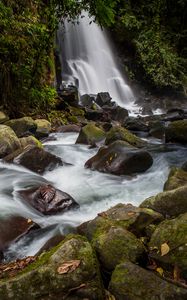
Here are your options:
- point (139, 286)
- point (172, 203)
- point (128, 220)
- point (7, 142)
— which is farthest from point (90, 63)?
point (139, 286)

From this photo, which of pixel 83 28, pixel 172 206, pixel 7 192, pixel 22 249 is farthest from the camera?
pixel 83 28

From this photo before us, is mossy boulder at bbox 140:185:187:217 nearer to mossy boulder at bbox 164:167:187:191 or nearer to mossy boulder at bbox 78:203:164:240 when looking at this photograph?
mossy boulder at bbox 78:203:164:240

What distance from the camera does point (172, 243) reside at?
10.5 ft

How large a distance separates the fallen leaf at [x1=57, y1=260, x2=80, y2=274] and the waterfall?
649 inches

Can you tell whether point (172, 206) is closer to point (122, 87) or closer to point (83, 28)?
point (122, 87)

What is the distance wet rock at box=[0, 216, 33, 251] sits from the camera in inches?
182

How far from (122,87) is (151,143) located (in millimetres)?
11443

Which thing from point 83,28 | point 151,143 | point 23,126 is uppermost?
point 83,28

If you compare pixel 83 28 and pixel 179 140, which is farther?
pixel 83 28

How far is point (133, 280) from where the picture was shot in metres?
2.90

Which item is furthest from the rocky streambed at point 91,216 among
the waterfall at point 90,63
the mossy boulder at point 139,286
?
the waterfall at point 90,63

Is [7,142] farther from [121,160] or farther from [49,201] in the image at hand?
[49,201]

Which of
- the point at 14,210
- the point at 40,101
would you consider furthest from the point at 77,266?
the point at 40,101

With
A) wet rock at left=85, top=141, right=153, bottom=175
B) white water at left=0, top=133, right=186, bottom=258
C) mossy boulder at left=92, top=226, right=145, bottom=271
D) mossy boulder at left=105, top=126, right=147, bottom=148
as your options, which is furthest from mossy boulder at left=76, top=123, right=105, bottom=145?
mossy boulder at left=92, top=226, right=145, bottom=271
